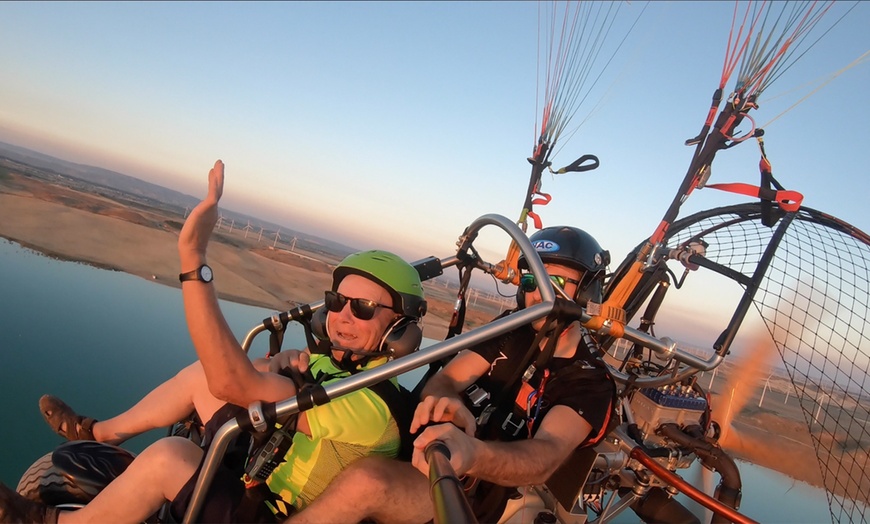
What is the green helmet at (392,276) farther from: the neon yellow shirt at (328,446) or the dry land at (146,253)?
the dry land at (146,253)

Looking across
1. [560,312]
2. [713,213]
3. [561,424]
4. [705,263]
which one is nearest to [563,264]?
[560,312]

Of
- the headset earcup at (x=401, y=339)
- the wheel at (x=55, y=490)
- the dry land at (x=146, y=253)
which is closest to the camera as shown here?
the wheel at (x=55, y=490)

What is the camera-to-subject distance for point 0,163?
34.6ft

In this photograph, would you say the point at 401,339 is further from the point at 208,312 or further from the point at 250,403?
the point at 208,312

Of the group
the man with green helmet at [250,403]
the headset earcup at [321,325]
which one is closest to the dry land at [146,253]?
the man with green helmet at [250,403]

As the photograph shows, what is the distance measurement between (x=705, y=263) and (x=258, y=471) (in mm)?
3251

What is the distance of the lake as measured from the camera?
3939 millimetres

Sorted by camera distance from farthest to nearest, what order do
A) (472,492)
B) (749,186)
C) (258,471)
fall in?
1. (749,186)
2. (472,492)
3. (258,471)

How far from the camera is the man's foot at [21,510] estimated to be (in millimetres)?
1855

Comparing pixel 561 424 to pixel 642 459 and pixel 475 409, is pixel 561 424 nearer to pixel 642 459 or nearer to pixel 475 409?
pixel 475 409

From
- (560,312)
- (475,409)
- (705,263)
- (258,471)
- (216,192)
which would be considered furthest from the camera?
(705,263)

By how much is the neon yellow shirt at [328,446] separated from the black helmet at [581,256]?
132cm

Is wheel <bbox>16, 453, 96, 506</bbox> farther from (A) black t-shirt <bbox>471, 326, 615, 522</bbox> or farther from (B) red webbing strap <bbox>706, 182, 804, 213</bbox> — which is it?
(B) red webbing strap <bbox>706, 182, 804, 213</bbox>

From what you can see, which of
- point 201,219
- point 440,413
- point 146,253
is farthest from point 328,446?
point 146,253
